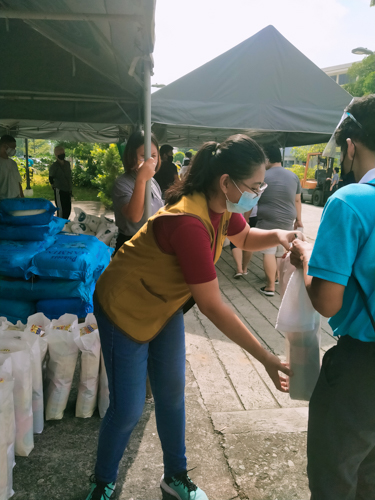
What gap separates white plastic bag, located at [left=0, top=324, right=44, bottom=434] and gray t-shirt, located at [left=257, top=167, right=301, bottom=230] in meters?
3.51

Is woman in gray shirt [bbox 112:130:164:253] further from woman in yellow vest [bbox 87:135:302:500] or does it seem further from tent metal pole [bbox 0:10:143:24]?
woman in yellow vest [bbox 87:135:302:500]

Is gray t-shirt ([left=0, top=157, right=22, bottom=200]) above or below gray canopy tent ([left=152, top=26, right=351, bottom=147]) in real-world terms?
below

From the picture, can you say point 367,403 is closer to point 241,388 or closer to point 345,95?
point 241,388

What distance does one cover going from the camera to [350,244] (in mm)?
1233

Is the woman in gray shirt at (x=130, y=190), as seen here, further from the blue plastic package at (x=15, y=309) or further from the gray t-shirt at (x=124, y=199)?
the blue plastic package at (x=15, y=309)

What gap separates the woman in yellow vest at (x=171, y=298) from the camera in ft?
4.85

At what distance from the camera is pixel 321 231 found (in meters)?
1.28

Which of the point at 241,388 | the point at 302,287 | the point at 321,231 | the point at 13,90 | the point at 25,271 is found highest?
the point at 13,90

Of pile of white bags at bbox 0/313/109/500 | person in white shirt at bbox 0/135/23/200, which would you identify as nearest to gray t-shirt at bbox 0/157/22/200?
person in white shirt at bbox 0/135/23/200

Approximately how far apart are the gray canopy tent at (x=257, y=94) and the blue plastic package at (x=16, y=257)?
225 cm

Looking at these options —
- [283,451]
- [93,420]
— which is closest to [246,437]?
[283,451]

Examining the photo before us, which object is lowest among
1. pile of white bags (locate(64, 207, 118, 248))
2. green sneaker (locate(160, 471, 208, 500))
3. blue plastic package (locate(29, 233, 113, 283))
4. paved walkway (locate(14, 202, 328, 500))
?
paved walkway (locate(14, 202, 328, 500))

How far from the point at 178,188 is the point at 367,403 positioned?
41.0 inches

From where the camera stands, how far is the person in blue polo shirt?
124 centimetres
